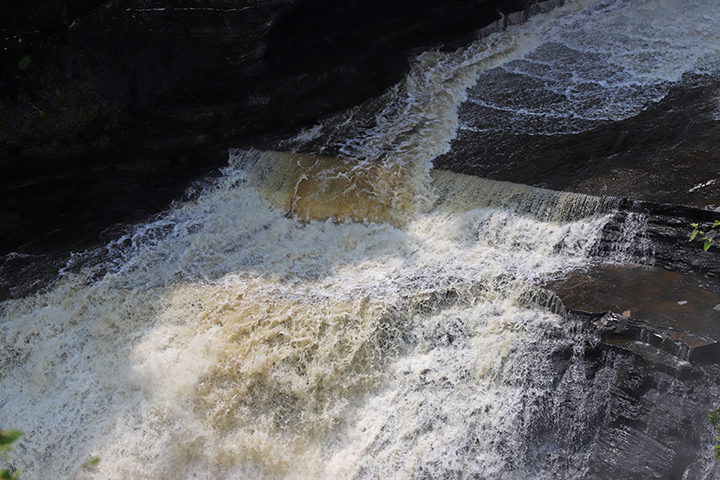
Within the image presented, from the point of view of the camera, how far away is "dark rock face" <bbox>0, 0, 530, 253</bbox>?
8609 mm

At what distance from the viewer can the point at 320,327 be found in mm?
6344

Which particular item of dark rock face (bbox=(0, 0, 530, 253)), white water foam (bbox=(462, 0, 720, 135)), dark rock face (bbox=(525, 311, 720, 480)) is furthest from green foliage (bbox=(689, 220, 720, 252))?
dark rock face (bbox=(0, 0, 530, 253))

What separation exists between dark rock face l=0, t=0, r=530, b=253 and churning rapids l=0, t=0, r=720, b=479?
3.14 ft

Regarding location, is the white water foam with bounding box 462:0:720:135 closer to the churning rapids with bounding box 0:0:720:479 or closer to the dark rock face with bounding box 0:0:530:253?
the churning rapids with bounding box 0:0:720:479

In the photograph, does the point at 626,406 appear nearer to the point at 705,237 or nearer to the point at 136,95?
the point at 705,237

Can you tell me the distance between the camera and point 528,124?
9016 mm

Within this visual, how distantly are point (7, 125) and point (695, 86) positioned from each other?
11676mm

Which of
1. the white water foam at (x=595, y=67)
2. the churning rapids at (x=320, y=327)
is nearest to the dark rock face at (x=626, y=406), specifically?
the churning rapids at (x=320, y=327)

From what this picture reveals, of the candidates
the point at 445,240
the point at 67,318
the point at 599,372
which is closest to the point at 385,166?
the point at 445,240

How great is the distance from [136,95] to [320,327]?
577 cm

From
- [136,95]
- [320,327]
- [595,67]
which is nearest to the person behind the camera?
[320,327]

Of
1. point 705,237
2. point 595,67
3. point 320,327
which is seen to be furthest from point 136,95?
point 595,67

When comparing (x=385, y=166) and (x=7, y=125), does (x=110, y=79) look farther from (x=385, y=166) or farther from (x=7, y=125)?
(x=385, y=166)

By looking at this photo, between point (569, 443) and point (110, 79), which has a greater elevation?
point (110, 79)
